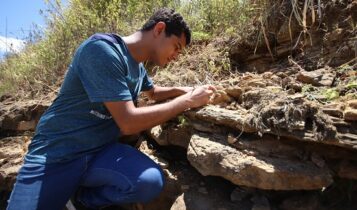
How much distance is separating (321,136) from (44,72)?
4.01m

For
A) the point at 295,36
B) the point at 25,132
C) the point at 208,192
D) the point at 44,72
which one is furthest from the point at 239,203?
the point at 44,72

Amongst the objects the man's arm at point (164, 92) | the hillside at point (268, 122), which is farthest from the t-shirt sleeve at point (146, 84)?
the hillside at point (268, 122)

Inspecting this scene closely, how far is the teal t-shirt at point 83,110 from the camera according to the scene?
226 cm

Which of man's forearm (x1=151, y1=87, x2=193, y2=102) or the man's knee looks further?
man's forearm (x1=151, y1=87, x2=193, y2=102)

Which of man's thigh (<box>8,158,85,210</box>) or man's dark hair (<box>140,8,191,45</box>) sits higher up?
man's dark hair (<box>140,8,191,45</box>)

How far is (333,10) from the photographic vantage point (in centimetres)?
308

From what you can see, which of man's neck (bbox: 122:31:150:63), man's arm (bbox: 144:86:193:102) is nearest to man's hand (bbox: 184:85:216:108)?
man's arm (bbox: 144:86:193:102)

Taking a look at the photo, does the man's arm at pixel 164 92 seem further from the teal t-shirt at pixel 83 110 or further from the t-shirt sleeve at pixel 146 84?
the teal t-shirt at pixel 83 110

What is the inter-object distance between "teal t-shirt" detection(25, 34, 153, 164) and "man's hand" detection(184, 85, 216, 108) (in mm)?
373

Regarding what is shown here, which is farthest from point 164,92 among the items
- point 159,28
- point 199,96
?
point 159,28

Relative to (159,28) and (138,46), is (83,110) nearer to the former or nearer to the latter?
(138,46)

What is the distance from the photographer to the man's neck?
99.4 inches

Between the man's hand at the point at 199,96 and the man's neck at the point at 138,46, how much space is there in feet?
1.22

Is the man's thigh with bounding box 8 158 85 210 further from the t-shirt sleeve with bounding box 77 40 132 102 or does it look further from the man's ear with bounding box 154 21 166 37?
the man's ear with bounding box 154 21 166 37
